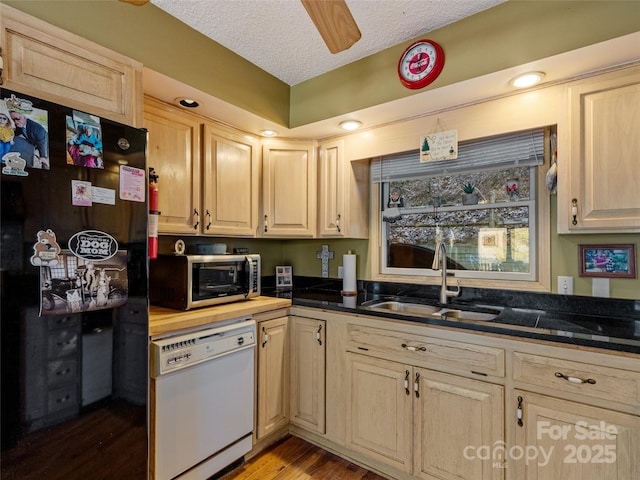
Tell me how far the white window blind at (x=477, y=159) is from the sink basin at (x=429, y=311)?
911 millimetres

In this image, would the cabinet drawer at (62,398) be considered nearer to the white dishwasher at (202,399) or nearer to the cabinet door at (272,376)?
the white dishwasher at (202,399)

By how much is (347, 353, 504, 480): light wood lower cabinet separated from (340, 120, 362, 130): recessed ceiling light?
1.53m

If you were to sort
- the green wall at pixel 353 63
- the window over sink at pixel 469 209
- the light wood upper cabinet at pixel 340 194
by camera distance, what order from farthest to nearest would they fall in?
the light wood upper cabinet at pixel 340 194, the window over sink at pixel 469 209, the green wall at pixel 353 63

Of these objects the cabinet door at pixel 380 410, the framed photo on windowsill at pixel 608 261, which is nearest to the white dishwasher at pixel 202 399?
the cabinet door at pixel 380 410

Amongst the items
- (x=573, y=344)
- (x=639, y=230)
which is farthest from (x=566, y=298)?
(x=573, y=344)

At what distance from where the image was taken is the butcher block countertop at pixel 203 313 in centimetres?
161

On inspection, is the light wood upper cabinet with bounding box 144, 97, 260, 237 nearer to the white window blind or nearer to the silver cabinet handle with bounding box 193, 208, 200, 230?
the silver cabinet handle with bounding box 193, 208, 200, 230

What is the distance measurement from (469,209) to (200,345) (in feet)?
6.22

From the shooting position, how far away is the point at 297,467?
77.9 inches

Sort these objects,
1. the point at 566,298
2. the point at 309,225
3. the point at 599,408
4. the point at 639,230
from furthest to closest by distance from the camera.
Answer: the point at 309,225
the point at 566,298
the point at 639,230
the point at 599,408

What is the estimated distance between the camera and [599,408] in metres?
1.32

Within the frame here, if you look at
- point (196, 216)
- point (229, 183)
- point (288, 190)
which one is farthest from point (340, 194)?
point (196, 216)

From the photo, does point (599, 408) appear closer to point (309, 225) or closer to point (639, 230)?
point (639, 230)

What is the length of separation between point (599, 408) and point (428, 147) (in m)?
1.53
